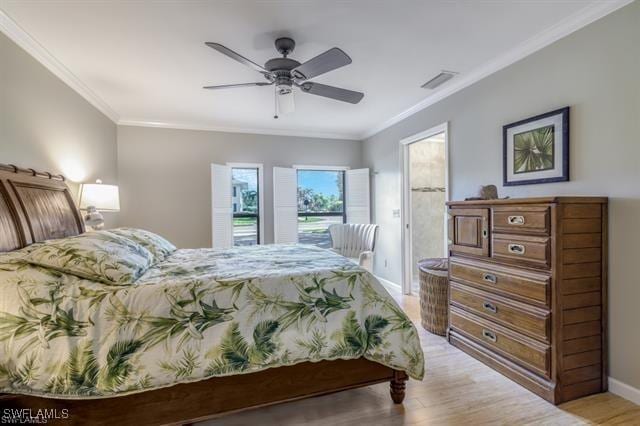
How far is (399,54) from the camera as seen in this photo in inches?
104

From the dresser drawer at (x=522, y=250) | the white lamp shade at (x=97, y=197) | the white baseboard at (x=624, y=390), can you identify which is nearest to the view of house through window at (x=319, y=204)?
the white lamp shade at (x=97, y=197)

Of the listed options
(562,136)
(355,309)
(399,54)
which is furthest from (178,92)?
(562,136)

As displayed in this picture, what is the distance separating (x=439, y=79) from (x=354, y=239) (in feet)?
8.01

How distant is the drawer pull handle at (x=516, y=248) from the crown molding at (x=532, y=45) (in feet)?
5.18

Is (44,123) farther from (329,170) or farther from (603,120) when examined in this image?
(603,120)

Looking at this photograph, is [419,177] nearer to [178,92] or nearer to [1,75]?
[178,92]

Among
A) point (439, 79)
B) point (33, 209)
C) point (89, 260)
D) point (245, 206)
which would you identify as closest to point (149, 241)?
point (33, 209)

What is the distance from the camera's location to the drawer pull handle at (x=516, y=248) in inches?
83.1

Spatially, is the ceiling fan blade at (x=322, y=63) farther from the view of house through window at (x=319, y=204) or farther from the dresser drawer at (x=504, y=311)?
the view of house through window at (x=319, y=204)

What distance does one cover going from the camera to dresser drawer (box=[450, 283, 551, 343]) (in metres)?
1.99

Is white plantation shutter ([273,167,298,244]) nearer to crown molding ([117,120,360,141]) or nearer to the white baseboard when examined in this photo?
crown molding ([117,120,360,141])

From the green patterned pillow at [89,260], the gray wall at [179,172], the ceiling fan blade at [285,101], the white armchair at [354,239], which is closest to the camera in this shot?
the green patterned pillow at [89,260]

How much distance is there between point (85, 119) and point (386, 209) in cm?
401

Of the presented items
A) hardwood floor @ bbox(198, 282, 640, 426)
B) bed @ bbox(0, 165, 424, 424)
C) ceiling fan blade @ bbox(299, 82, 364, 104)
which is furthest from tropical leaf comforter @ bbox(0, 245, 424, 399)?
ceiling fan blade @ bbox(299, 82, 364, 104)
